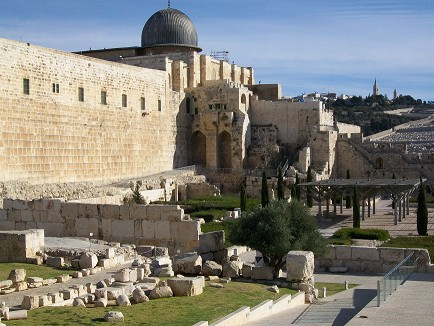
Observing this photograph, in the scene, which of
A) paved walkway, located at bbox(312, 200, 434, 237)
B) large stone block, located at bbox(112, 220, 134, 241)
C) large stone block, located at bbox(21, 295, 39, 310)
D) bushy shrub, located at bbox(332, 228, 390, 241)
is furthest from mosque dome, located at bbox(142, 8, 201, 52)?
large stone block, located at bbox(21, 295, 39, 310)

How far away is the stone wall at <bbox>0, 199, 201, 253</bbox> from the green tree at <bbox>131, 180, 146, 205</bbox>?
1099 centimetres

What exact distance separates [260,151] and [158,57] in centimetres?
754

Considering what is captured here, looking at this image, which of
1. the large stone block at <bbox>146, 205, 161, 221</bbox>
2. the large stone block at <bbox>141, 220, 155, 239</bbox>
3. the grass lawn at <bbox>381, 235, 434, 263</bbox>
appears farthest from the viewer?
the grass lawn at <bbox>381, 235, 434, 263</bbox>

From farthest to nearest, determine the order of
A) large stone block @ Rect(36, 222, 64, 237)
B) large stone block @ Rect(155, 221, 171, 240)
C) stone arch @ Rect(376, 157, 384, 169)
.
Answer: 1. stone arch @ Rect(376, 157, 384, 169)
2. large stone block @ Rect(36, 222, 64, 237)
3. large stone block @ Rect(155, 221, 171, 240)

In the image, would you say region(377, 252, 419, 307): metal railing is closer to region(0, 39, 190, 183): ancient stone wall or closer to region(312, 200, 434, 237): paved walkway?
region(312, 200, 434, 237): paved walkway

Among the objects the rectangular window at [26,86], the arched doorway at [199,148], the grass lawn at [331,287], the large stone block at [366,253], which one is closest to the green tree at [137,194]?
the rectangular window at [26,86]

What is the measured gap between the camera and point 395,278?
10984mm

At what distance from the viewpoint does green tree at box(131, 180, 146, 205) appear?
2776cm

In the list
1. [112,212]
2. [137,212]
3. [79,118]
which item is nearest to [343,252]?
[137,212]

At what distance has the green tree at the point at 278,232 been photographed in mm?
13070

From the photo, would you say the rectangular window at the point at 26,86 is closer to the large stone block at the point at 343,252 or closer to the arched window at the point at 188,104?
the large stone block at the point at 343,252

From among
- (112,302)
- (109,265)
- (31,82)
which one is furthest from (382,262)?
(31,82)

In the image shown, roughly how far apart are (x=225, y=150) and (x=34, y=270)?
1101 inches

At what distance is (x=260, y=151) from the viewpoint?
39.2 metres
